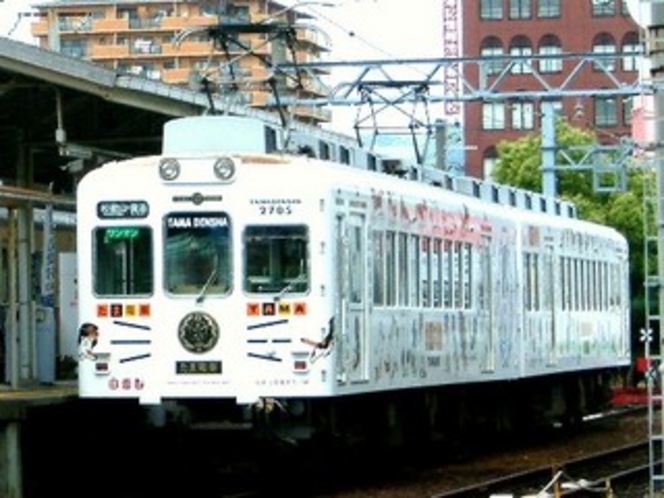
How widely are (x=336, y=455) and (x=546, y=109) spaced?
1702cm

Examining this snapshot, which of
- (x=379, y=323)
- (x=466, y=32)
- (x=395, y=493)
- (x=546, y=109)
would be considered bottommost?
(x=395, y=493)

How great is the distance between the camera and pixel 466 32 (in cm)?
9219

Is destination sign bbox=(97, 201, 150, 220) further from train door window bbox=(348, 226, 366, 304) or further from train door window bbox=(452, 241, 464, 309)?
train door window bbox=(452, 241, 464, 309)

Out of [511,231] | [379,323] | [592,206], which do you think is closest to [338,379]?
[379,323]

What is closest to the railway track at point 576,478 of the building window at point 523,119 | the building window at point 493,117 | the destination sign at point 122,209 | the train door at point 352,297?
the train door at point 352,297

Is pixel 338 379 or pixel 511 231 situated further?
pixel 511 231

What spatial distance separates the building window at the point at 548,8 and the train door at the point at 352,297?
72537mm

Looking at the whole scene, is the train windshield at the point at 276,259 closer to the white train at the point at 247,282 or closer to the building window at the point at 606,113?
the white train at the point at 247,282

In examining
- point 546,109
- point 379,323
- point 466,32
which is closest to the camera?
point 379,323

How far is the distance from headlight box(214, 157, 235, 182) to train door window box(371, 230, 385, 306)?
181 centimetres

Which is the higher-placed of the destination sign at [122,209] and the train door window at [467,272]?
the destination sign at [122,209]

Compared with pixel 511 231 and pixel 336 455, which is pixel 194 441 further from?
pixel 511 231

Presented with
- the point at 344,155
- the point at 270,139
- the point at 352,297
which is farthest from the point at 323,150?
the point at 352,297

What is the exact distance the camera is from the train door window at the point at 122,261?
20.0 metres
